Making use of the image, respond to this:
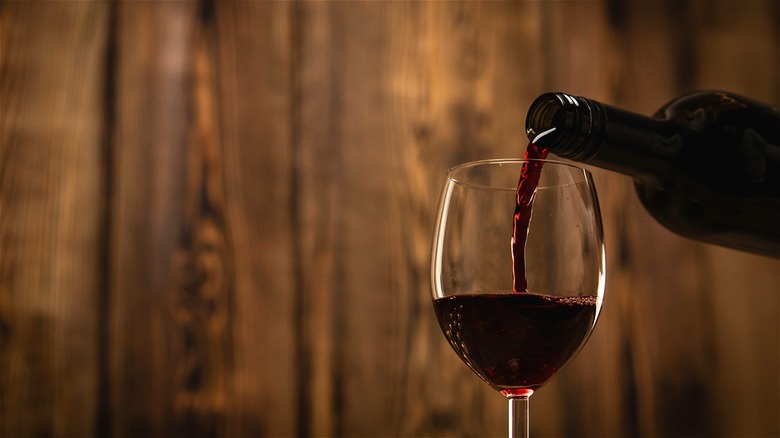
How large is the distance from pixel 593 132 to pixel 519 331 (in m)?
0.17

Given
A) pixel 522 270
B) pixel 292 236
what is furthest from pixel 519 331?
pixel 292 236

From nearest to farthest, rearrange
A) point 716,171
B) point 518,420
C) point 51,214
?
point 518,420
point 716,171
point 51,214

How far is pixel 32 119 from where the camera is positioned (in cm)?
128

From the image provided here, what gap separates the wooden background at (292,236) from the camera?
49.5 inches

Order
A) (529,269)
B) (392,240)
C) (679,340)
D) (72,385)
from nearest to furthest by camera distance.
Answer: (529,269), (72,385), (392,240), (679,340)

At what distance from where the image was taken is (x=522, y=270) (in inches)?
23.8

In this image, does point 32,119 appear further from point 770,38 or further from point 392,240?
point 770,38

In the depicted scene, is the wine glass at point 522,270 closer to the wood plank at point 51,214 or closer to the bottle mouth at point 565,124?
the bottle mouth at point 565,124

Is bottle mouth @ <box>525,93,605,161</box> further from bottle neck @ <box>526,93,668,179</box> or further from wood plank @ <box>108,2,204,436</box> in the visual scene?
wood plank @ <box>108,2,204,436</box>

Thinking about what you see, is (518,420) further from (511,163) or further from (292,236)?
(292,236)

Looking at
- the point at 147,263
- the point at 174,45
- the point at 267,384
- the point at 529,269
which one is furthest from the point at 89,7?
the point at 529,269

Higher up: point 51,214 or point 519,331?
point 51,214

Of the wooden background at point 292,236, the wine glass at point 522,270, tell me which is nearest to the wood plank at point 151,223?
the wooden background at point 292,236

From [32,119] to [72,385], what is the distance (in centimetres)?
43
